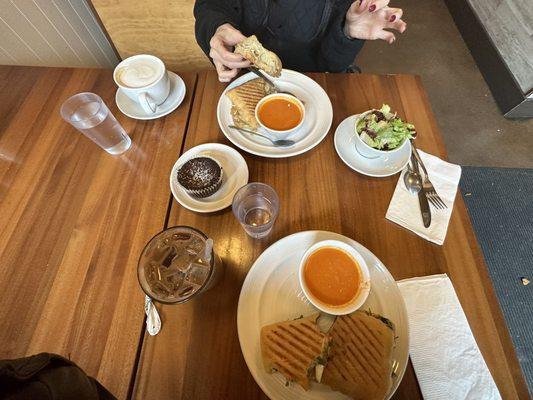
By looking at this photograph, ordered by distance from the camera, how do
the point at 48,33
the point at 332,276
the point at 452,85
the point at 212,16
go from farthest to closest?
the point at 452,85 < the point at 48,33 < the point at 212,16 < the point at 332,276

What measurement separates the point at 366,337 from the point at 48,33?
7.26 feet

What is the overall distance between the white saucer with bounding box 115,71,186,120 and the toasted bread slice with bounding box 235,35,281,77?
29 centimetres

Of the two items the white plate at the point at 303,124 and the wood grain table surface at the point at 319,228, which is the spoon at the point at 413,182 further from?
the white plate at the point at 303,124

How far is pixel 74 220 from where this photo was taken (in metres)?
1.00

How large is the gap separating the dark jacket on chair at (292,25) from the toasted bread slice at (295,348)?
3.93 ft

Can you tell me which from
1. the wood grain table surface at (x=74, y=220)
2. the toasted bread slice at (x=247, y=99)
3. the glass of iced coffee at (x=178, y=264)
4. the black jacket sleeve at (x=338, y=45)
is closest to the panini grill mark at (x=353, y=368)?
the glass of iced coffee at (x=178, y=264)

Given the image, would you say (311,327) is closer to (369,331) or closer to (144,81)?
(369,331)

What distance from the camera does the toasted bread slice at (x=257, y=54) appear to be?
43.6 inches

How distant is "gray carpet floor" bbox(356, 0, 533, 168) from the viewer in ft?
7.97

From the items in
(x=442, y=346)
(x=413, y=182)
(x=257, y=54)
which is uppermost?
(x=257, y=54)

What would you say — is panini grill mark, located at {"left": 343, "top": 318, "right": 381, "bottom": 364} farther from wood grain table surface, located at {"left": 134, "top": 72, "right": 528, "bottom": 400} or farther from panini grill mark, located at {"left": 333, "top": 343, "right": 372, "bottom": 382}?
wood grain table surface, located at {"left": 134, "top": 72, "right": 528, "bottom": 400}

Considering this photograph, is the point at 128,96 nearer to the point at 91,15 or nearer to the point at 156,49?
the point at 156,49

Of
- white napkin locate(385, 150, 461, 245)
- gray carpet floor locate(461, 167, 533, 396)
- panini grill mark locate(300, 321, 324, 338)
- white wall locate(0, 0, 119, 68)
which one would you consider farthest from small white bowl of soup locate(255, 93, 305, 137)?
gray carpet floor locate(461, 167, 533, 396)

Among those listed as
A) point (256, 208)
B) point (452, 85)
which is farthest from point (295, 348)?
point (452, 85)
